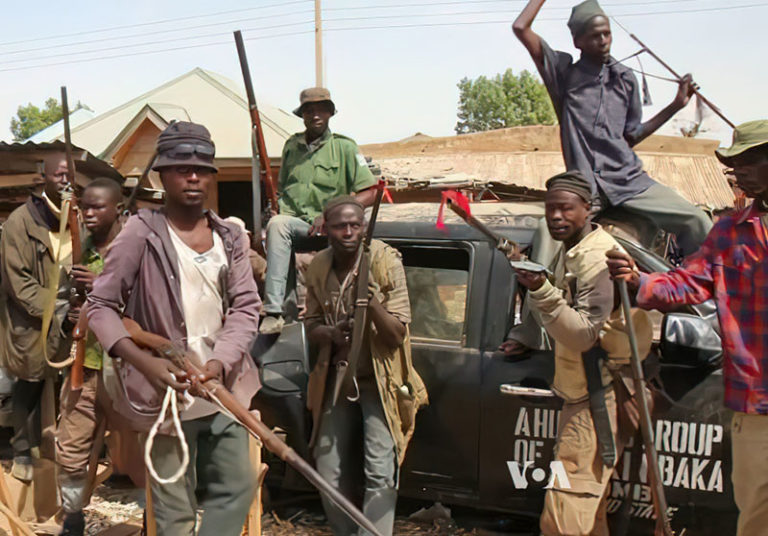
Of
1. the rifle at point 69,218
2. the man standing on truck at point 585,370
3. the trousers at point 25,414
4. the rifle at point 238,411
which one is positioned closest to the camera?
the rifle at point 238,411

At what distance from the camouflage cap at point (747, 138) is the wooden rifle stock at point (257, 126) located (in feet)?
9.74

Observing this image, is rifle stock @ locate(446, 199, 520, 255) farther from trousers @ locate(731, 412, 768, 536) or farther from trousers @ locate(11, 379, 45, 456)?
trousers @ locate(11, 379, 45, 456)

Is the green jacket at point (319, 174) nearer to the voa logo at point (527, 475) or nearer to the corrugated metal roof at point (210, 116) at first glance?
the voa logo at point (527, 475)

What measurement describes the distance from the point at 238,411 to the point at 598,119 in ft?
9.13

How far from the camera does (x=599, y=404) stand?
3.23m

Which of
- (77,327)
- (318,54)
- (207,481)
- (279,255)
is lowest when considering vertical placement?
(207,481)

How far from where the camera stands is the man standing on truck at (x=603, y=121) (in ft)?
13.6

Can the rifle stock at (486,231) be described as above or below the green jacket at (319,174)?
below

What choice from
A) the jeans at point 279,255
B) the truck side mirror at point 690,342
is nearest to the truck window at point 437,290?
the jeans at point 279,255

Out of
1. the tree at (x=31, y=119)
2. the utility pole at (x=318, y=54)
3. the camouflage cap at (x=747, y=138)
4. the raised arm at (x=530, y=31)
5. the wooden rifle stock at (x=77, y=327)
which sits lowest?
the wooden rifle stock at (x=77, y=327)

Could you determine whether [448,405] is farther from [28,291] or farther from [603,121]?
[28,291]

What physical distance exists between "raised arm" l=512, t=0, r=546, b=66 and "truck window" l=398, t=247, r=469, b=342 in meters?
1.25

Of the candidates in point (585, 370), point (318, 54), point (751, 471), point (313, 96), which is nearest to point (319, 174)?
point (313, 96)

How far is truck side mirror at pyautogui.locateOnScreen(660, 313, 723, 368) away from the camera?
10.7ft
